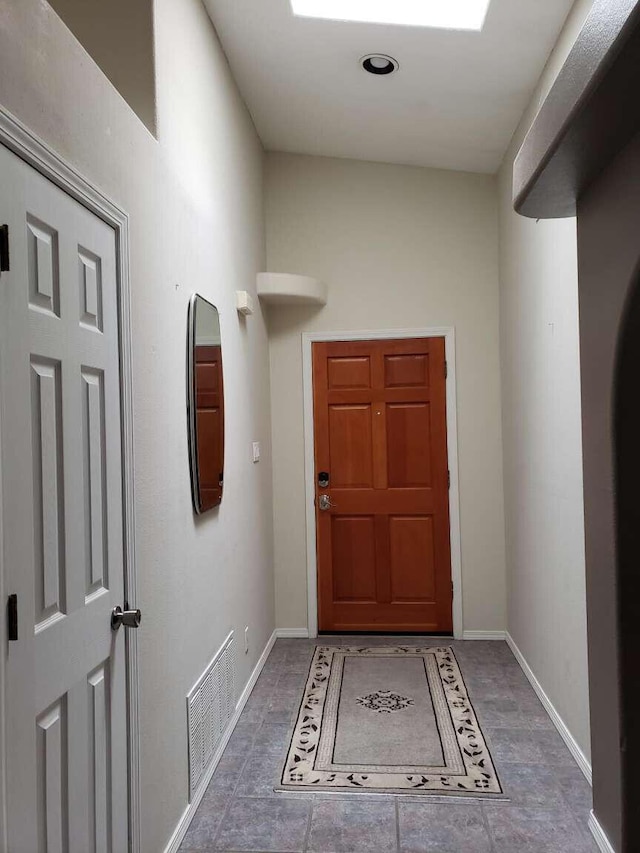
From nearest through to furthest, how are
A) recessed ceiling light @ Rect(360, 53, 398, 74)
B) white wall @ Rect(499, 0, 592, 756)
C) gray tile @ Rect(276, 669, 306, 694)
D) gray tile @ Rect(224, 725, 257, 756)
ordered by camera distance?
white wall @ Rect(499, 0, 592, 756) → gray tile @ Rect(224, 725, 257, 756) → recessed ceiling light @ Rect(360, 53, 398, 74) → gray tile @ Rect(276, 669, 306, 694)

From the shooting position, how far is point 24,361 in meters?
1.30

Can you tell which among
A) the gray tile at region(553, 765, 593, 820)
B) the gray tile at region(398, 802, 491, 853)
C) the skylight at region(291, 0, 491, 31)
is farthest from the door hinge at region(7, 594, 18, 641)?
the skylight at region(291, 0, 491, 31)

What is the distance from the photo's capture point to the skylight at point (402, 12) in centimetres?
262

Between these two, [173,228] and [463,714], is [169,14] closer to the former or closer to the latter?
[173,228]

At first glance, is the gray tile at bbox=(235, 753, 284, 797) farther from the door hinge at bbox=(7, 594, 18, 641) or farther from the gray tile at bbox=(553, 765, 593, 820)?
the door hinge at bbox=(7, 594, 18, 641)

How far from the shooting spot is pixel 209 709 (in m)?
2.57

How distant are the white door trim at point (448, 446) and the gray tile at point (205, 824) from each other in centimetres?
Answer: 194

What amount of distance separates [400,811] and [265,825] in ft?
1.57

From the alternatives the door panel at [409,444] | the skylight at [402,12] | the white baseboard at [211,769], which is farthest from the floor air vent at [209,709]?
the skylight at [402,12]

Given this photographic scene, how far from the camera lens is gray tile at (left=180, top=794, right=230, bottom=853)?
214cm

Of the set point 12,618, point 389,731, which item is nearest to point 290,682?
point 389,731

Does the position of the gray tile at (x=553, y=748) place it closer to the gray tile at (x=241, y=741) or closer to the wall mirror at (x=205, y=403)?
the gray tile at (x=241, y=741)

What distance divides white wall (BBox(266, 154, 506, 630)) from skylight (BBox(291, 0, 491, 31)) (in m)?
1.60

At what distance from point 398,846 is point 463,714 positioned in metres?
1.05
